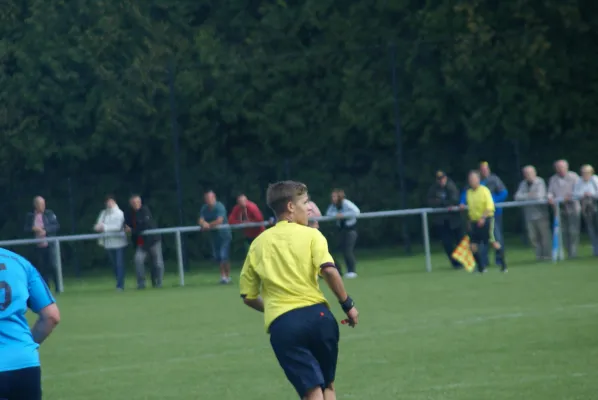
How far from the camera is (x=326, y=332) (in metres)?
8.12

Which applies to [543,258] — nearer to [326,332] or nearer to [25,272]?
[326,332]

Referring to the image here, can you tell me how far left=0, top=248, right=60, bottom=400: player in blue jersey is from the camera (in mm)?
6551

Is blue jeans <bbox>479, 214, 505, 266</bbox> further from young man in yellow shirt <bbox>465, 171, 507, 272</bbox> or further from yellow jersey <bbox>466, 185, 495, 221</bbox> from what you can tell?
yellow jersey <bbox>466, 185, 495, 221</bbox>

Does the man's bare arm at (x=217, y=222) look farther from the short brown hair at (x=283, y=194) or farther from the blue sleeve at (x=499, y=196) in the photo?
the short brown hair at (x=283, y=194)

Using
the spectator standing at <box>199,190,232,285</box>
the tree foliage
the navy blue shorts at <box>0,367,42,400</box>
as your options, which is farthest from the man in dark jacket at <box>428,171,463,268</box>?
the navy blue shorts at <box>0,367,42,400</box>

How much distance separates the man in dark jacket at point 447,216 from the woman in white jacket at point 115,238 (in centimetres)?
548

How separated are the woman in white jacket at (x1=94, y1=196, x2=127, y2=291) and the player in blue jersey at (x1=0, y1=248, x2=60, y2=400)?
60.8 ft

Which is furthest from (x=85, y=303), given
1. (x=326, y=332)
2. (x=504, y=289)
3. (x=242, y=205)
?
(x=326, y=332)

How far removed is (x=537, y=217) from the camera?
25016mm

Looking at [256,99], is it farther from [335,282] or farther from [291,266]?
[335,282]

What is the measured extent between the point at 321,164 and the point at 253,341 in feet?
55.3

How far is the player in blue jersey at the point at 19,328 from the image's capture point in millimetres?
6551

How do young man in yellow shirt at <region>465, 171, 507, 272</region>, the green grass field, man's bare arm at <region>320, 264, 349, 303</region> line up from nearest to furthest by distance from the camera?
man's bare arm at <region>320, 264, 349, 303</region> → the green grass field → young man in yellow shirt at <region>465, 171, 507, 272</region>

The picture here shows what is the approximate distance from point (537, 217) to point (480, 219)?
232 centimetres
